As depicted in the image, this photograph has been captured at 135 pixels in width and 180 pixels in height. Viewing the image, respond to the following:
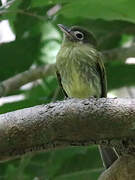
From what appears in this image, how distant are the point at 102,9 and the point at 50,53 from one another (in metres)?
0.72

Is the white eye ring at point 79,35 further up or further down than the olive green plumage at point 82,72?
further up

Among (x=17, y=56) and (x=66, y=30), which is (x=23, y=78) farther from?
(x=66, y=30)

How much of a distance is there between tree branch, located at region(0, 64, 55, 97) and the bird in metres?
0.07

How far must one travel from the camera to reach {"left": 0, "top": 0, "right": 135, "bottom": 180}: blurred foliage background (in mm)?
2398

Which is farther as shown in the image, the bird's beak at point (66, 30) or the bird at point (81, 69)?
the bird's beak at point (66, 30)

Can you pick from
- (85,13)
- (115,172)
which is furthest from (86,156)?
(115,172)

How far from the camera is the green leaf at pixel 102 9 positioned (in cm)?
239

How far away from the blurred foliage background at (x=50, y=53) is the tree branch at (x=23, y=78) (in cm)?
6

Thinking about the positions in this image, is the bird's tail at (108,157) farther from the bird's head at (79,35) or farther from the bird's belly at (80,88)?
the bird's head at (79,35)

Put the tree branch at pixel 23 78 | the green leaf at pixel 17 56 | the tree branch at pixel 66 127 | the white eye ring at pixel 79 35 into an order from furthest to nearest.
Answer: the white eye ring at pixel 79 35, the green leaf at pixel 17 56, the tree branch at pixel 23 78, the tree branch at pixel 66 127

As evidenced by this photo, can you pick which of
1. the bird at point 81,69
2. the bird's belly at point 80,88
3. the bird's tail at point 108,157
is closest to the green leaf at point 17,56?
the bird at point 81,69

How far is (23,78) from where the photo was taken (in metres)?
2.64

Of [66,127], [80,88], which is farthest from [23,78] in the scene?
[66,127]

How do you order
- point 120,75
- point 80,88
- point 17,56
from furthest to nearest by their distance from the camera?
point 120,75, point 17,56, point 80,88
